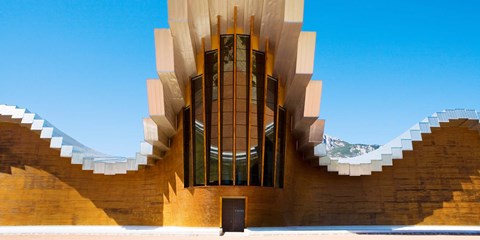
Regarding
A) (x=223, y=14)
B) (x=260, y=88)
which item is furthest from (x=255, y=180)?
(x=223, y=14)

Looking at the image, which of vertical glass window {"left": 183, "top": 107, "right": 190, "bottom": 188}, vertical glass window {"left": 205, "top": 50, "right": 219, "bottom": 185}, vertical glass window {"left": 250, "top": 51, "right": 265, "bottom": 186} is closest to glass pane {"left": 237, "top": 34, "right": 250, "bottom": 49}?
vertical glass window {"left": 250, "top": 51, "right": 265, "bottom": 186}

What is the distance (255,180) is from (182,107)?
569cm

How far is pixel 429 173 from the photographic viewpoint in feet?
81.1

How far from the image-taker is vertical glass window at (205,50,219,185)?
792 inches

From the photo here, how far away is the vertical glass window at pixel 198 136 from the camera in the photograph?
20.4m

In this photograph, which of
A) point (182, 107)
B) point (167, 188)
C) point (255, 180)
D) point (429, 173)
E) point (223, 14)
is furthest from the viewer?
point (429, 173)

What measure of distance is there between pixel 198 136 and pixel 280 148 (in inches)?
177

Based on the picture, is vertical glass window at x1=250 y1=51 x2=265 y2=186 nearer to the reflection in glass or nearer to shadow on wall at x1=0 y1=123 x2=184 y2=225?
the reflection in glass

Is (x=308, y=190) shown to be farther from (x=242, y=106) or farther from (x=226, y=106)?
(x=226, y=106)

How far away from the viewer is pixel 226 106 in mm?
20094

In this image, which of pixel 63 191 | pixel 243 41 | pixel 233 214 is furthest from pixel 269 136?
pixel 63 191

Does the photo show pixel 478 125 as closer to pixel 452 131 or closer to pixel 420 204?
pixel 452 131

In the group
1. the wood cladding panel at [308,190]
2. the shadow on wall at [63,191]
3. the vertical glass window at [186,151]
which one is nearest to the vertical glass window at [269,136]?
the wood cladding panel at [308,190]

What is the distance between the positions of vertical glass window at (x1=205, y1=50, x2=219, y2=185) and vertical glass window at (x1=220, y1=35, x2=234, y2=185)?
327 millimetres
